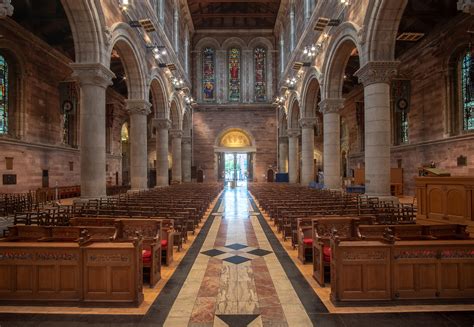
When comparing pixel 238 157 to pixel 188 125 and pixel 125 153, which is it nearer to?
pixel 188 125

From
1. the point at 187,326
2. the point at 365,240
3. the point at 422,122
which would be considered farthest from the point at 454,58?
the point at 187,326

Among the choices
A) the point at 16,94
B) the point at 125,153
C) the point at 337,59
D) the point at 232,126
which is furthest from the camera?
the point at 232,126

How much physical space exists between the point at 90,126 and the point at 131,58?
243 inches

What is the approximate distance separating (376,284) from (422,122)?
16.0m

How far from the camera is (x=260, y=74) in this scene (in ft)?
121

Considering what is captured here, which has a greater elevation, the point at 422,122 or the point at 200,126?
the point at 200,126

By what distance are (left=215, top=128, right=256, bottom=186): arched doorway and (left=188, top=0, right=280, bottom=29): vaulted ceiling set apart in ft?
40.3

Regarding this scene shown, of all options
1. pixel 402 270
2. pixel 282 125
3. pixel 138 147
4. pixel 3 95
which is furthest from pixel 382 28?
pixel 282 125

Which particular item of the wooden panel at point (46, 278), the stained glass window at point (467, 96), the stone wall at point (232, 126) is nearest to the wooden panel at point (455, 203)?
the wooden panel at point (46, 278)

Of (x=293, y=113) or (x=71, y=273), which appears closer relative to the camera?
(x=71, y=273)

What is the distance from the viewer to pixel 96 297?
4.54 metres

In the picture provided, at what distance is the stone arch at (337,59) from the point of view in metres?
14.2

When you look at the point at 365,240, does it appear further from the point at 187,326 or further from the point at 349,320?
the point at 187,326

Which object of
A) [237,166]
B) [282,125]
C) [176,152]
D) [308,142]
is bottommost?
[237,166]
